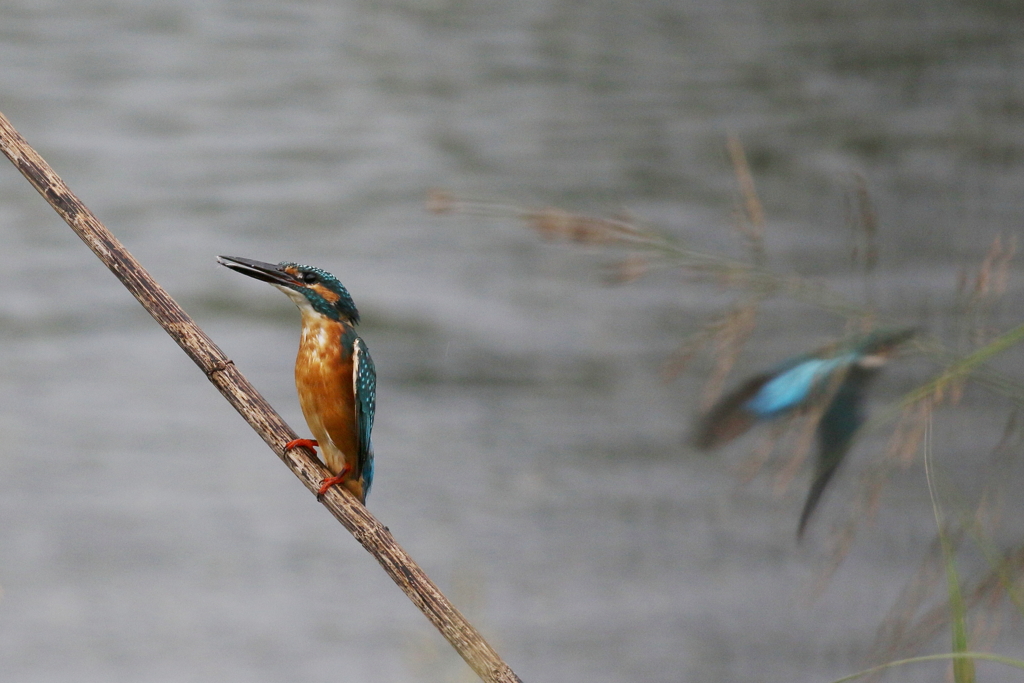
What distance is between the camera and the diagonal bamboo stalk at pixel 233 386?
0.42m

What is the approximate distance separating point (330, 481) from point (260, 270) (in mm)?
130

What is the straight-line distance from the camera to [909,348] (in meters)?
0.44

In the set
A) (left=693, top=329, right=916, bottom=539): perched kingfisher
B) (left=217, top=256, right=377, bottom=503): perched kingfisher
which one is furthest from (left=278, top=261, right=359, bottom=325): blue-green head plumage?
(left=693, top=329, right=916, bottom=539): perched kingfisher

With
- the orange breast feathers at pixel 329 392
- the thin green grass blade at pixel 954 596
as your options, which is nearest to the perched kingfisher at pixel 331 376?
the orange breast feathers at pixel 329 392

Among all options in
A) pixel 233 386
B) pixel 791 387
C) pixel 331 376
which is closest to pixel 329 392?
pixel 331 376

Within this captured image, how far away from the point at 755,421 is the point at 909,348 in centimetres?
9

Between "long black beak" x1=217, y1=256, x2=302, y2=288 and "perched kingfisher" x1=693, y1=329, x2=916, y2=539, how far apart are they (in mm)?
263

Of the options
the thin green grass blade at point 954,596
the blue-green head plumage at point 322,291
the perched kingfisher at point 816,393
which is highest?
the blue-green head plumage at point 322,291

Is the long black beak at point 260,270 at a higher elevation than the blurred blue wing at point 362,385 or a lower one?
higher

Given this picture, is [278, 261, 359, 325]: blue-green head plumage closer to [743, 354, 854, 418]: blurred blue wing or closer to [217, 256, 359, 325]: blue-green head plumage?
[217, 256, 359, 325]: blue-green head plumage

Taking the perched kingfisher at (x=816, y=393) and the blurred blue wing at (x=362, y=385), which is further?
the blurred blue wing at (x=362, y=385)

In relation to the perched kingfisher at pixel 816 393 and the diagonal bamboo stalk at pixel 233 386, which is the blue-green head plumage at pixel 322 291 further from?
the perched kingfisher at pixel 816 393

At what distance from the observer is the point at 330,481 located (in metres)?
0.50

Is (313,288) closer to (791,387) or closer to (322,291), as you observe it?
(322,291)
